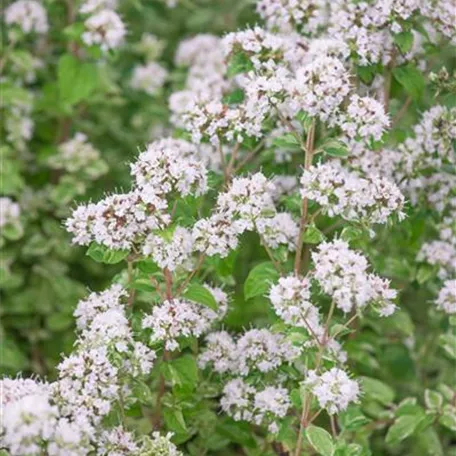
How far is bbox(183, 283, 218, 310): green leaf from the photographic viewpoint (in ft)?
8.03

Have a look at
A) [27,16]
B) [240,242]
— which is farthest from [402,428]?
[27,16]

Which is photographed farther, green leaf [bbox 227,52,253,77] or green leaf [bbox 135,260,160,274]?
green leaf [bbox 227,52,253,77]

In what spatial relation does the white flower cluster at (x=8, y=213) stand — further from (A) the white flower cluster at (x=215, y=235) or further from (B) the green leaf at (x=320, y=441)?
(B) the green leaf at (x=320, y=441)

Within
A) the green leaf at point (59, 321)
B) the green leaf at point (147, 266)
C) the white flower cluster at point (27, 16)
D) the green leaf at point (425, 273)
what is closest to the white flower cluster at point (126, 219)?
the green leaf at point (147, 266)

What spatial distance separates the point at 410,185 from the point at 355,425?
81 centimetres

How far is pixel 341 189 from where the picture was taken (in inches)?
93.7

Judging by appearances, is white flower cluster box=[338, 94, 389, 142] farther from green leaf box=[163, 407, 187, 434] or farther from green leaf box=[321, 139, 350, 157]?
green leaf box=[163, 407, 187, 434]

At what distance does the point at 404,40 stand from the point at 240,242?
79cm

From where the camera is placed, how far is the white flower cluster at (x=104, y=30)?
341 cm

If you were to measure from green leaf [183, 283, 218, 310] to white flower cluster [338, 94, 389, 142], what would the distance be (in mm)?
575

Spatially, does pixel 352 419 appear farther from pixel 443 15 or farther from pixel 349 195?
pixel 443 15

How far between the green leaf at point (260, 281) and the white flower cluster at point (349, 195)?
0.27m

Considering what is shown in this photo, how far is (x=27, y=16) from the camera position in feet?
12.0

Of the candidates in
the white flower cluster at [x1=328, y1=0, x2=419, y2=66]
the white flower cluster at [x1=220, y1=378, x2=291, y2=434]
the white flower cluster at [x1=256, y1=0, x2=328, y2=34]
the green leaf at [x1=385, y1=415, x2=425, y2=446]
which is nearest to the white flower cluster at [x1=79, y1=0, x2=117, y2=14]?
the white flower cluster at [x1=256, y1=0, x2=328, y2=34]
